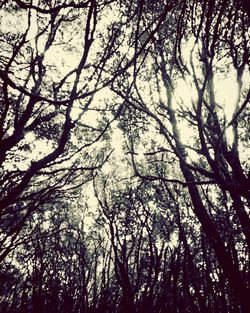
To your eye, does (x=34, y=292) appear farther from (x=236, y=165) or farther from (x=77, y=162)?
(x=77, y=162)

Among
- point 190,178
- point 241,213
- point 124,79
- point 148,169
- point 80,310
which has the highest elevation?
point 148,169

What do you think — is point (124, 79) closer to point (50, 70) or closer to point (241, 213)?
point (50, 70)

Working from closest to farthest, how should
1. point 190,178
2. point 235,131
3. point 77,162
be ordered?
point 235,131 < point 190,178 < point 77,162

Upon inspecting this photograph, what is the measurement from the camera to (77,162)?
1014cm

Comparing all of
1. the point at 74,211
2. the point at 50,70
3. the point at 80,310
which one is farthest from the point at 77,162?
the point at 80,310

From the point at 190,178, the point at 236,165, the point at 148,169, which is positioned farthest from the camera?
the point at 148,169

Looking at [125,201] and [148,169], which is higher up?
[148,169]

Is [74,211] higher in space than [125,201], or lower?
higher

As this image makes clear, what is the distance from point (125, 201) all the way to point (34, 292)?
27.9 ft

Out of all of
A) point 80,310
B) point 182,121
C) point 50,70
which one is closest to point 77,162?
point 50,70

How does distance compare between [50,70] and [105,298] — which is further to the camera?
[50,70]

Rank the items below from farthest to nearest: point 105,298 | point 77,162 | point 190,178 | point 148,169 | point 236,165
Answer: point 148,169 → point 77,162 → point 190,178 → point 236,165 → point 105,298

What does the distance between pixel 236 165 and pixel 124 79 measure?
3.65 metres

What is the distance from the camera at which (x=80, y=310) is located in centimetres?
239
